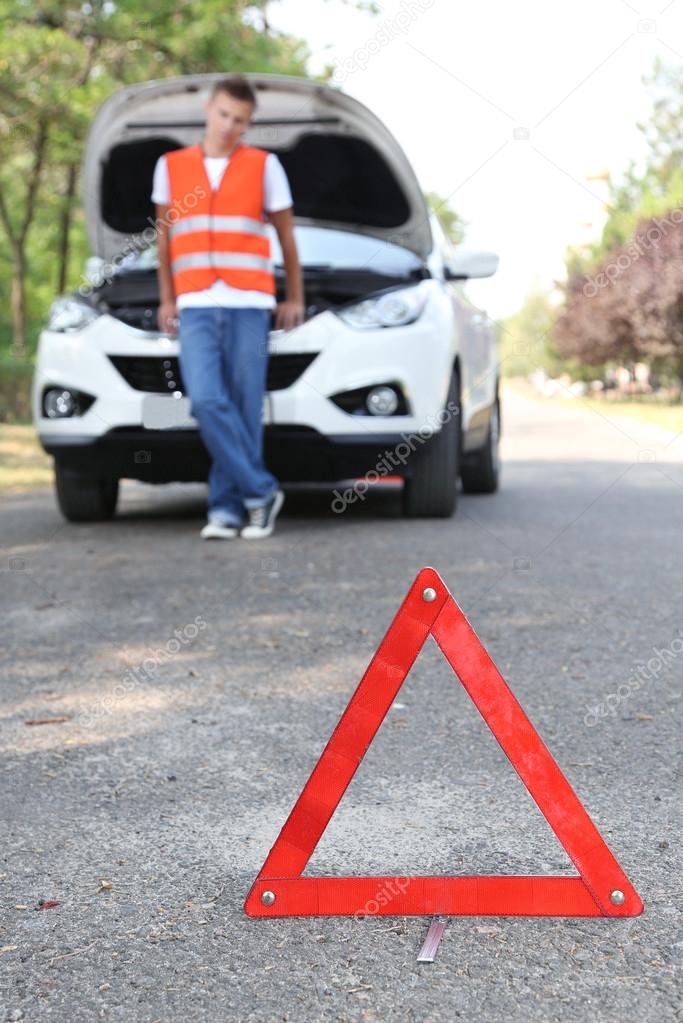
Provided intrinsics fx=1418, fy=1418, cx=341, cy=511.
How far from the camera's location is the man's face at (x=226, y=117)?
23.7ft

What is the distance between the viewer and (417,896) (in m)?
2.54

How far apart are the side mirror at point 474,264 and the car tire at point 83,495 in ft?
7.60

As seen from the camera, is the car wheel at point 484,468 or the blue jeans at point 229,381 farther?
the car wheel at point 484,468

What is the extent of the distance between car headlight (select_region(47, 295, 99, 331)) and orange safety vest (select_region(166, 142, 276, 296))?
A: 576 millimetres

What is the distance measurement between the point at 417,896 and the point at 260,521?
5177 millimetres

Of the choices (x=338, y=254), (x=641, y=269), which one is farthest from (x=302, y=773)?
(x=641, y=269)

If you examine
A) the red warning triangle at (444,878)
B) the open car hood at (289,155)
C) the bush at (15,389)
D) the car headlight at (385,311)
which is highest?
the open car hood at (289,155)

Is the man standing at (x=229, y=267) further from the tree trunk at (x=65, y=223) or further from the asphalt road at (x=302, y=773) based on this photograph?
the tree trunk at (x=65, y=223)

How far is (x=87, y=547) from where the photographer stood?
24.3 feet

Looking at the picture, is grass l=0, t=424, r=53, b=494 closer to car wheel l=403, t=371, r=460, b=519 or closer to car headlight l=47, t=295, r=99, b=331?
car headlight l=47, t=295, r=99, b=331

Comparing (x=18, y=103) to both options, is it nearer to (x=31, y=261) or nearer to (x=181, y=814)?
(x=181, y=814)

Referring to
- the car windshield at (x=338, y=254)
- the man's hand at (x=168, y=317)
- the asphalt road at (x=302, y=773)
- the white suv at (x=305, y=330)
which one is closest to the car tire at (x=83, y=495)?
the white suv at (x=305, y=330)

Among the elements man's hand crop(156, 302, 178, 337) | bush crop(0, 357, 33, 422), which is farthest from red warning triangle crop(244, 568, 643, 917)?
bush crop(0, 357, 33, 422)

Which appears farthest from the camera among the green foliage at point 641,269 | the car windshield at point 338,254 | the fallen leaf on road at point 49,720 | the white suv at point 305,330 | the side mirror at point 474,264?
the green foliage at point 641,269
